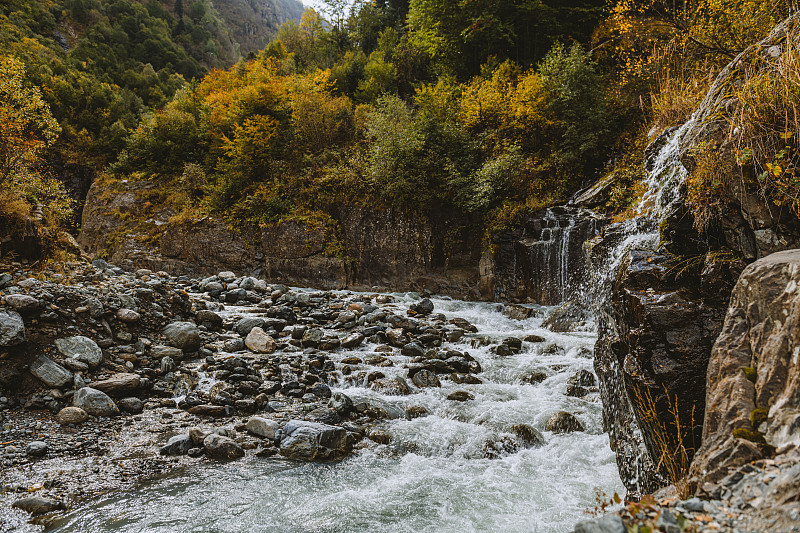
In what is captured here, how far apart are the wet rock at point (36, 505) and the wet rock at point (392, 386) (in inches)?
171

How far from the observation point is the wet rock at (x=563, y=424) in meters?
5.27

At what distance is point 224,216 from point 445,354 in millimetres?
15445

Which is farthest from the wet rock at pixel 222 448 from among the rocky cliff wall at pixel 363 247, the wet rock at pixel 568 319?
the rocky cliff wall at pixel 363 247

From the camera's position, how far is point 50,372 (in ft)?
18.6

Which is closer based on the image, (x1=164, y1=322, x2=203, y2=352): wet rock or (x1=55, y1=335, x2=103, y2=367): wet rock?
(x1=55, y1=335, x2=103, y2=367): wet rock

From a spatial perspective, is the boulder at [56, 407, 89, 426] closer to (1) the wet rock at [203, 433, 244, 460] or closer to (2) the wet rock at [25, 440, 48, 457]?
(2) the wet rock at [25, 440, 48, 457]

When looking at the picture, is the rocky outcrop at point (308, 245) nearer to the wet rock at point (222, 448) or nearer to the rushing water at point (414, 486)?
the rushing water at point (414, 486)

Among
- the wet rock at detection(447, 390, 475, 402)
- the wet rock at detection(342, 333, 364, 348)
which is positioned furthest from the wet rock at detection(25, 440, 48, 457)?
the wet rock at detection(447, 390, 475, 402)

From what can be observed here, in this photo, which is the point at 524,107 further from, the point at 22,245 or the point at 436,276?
the point at 22,245

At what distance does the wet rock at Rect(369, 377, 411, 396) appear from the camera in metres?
6.64

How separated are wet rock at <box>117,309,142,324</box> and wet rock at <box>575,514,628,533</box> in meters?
8.44

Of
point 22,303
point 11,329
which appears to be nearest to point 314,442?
point 11,329

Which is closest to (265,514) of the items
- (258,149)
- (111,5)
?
(258,149)

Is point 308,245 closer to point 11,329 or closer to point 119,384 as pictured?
point 119,384
